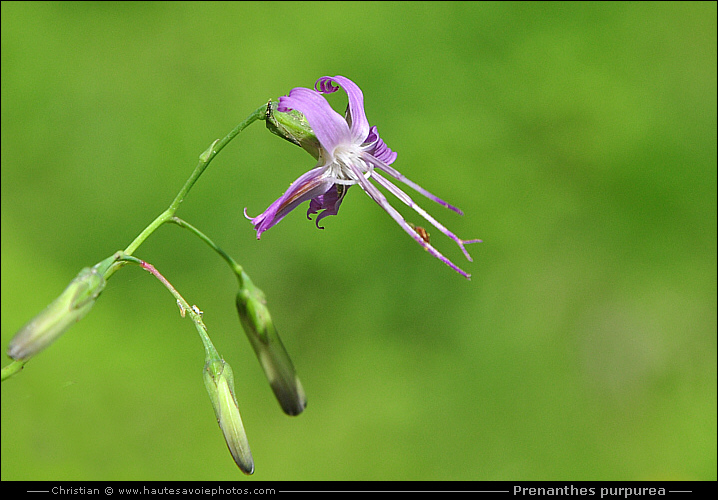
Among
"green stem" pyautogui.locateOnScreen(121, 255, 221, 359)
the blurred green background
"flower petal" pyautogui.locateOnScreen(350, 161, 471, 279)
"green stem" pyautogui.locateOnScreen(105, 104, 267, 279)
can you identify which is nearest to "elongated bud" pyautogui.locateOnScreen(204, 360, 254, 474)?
"green stem" pyautogui.locateOnScreen(121, 255, 221, 359)

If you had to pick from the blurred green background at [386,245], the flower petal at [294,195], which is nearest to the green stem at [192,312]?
the flower petal at [294,195]

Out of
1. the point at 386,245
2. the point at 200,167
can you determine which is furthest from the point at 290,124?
the point at 386,245

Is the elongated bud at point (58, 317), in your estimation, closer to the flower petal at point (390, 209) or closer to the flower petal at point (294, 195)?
the flower petal at point (294, 195)

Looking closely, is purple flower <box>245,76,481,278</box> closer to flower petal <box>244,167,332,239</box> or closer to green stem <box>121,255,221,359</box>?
flower petal <box>244,167,332,239</box>

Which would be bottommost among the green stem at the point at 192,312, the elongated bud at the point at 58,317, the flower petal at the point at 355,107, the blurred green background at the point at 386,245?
the blurred green background at the point at 386,245

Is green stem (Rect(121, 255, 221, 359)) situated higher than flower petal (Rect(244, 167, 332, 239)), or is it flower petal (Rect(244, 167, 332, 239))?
flower petal (Rect(244, 167, 332, 239))

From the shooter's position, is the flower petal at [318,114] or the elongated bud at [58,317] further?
the flower petal at [318,114]
